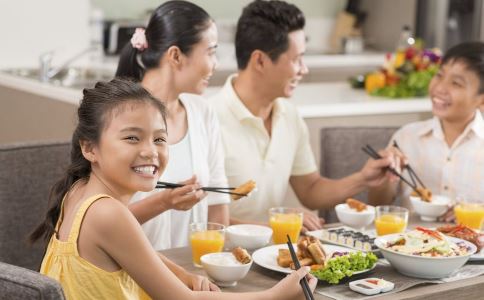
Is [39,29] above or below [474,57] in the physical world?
below

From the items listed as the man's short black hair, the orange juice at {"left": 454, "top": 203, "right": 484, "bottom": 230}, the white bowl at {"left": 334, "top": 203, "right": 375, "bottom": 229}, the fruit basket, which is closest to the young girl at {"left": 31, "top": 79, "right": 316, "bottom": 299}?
the white bowl at {"left": 334, "top": 203, "right": 375, "bottom": 229}

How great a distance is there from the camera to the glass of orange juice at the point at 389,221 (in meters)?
2.68

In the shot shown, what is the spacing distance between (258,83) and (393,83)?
1.60 meters

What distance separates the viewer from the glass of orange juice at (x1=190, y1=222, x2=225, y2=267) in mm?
2393

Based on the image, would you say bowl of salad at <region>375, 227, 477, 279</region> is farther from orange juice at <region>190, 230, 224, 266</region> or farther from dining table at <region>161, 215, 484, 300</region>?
orange juice at <region>190, 230, 224, 266</region>

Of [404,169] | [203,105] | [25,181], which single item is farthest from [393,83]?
[25,181]

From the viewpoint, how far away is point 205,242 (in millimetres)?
2389

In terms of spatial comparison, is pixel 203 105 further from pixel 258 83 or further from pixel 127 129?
pixel 127 129

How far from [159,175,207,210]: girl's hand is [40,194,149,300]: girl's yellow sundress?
39 centimetres

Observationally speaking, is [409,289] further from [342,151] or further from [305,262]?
[342,151]

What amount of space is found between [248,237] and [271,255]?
0.39 ft

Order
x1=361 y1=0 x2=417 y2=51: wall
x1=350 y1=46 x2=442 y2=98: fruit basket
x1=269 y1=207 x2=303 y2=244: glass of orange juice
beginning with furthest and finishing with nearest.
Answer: x1=361 y1=0 x2=417 y2=51: wall, x1=350 y1=46 x2=442 y2=98: fruit basket, x1=269 y1=207 x2=303 y2=244: glass of orange juice

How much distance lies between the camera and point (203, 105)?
3053mm

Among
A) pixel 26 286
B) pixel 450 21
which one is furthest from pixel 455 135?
pixel 450 21
